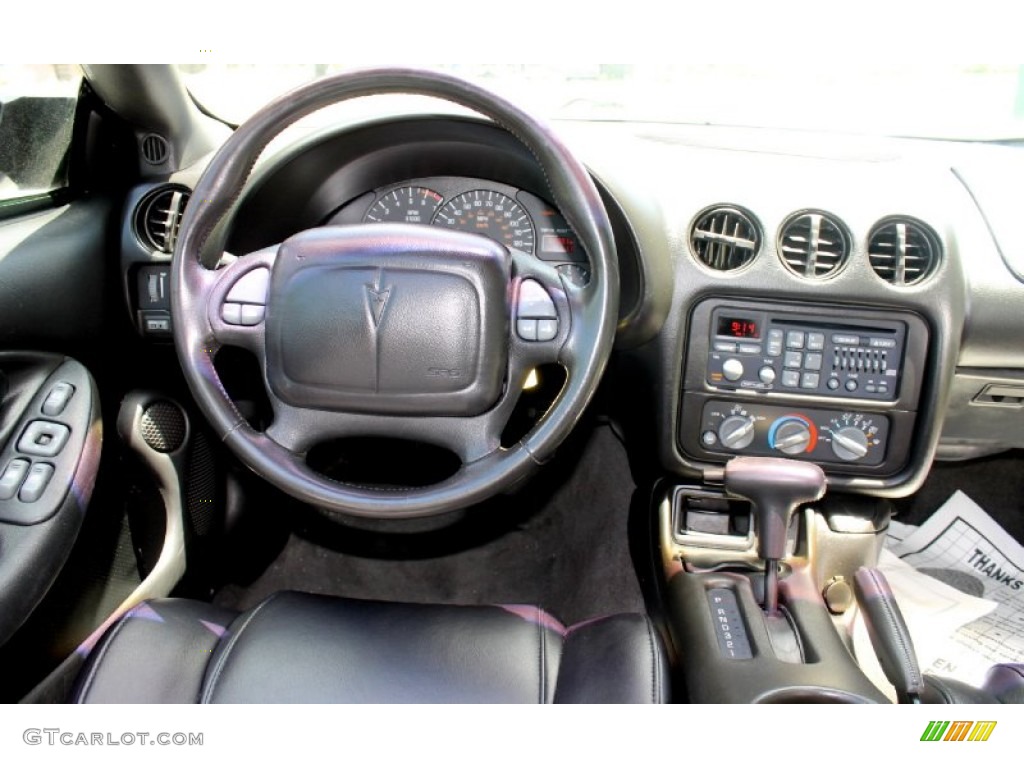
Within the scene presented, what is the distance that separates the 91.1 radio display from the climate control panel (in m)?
0.12

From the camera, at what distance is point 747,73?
1568mm

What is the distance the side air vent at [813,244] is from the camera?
1.37m

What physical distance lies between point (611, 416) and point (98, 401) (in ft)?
3.14

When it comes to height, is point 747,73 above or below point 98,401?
above

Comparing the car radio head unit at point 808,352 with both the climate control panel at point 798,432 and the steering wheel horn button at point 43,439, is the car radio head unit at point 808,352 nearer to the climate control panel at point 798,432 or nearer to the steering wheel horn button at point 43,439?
the climate control panel at point 798,432

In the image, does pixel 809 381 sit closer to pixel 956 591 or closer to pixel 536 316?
pixel 536 316

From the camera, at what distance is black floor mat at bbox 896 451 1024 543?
2.01m

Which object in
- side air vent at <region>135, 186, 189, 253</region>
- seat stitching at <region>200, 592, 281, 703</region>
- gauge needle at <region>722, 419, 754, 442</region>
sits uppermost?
side air vent at <region>135, 186, 189, 253</region>

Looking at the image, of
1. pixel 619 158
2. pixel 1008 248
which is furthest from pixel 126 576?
pixel 1008 248

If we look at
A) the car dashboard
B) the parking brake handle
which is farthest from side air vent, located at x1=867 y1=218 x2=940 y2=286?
the parking brake handle

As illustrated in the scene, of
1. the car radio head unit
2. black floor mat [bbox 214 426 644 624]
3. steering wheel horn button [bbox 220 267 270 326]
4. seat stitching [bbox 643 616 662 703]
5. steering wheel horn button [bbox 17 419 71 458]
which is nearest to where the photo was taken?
seat stitching [bbox 643 616 662 703]

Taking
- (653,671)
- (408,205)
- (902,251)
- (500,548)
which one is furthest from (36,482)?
(902,251)

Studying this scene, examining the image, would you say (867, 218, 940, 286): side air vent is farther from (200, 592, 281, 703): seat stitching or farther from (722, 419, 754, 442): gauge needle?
(200, 592, 281, 703): seat stitching

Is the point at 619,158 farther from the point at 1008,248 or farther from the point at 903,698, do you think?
the point at 903,698
